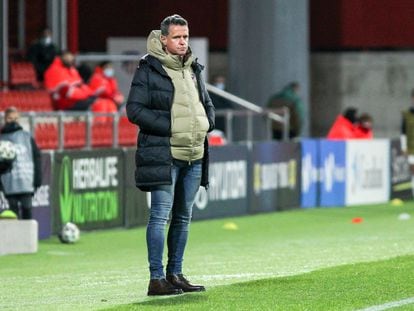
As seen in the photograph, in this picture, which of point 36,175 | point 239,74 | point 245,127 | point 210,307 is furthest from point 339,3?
point 210,307

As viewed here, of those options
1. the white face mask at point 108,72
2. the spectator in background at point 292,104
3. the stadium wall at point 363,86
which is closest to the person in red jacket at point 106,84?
the white face mask at point 108,72

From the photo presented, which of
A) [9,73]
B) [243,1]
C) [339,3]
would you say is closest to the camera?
[9,73]

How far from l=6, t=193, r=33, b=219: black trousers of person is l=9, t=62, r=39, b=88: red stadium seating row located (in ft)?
27.5

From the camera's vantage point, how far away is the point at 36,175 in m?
20.0

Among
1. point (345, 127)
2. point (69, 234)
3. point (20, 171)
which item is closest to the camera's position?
point (20, 171)

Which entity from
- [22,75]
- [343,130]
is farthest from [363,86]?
[22,75]

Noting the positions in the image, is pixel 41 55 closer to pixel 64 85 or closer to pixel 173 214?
pixel 64 85

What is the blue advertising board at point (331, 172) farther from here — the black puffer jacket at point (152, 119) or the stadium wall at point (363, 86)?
the black puffer jacket at point (152, 119)

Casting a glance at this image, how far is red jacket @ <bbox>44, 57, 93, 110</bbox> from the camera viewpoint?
27.5m

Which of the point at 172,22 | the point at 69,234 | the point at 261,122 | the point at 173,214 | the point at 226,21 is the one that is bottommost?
the point at 69,234

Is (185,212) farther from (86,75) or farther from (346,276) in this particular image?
(86,75)

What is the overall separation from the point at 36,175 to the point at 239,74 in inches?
650

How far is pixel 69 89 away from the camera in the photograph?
27641mm

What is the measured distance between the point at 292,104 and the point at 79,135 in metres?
9.78
